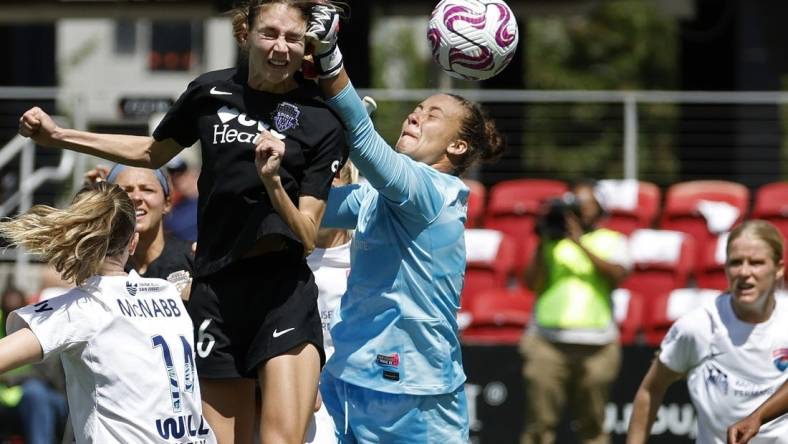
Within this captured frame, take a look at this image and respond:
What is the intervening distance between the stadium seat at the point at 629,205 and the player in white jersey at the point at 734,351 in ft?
17.6

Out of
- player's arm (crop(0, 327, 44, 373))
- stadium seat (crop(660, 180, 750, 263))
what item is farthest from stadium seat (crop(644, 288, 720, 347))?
player's arm (crop(0, 327, 44, 373))

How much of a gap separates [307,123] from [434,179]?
0.56m

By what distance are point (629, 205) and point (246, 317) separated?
7299 mm

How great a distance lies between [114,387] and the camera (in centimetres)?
409

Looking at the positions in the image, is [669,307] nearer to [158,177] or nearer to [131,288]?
[158,177]

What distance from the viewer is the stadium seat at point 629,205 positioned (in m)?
11.3

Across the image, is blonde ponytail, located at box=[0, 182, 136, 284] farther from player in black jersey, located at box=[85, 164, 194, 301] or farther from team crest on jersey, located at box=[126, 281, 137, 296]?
player in black jersey, located at box=[85, 164, 194, 301]

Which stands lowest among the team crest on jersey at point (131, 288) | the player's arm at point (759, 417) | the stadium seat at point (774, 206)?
the player's arm at point (759, 417)

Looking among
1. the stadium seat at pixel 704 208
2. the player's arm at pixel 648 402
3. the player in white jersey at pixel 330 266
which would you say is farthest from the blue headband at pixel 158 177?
the stadium seat at pixel 704 208

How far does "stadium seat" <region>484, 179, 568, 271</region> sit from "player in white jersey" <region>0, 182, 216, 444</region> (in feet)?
23.9

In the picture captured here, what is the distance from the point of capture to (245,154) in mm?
4473

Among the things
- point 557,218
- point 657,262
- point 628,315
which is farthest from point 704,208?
point 557,218

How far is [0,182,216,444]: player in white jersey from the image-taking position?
4.05 metres

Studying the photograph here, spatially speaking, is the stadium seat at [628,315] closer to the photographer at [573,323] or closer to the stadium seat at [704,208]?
the stadium seat at [704,208]
